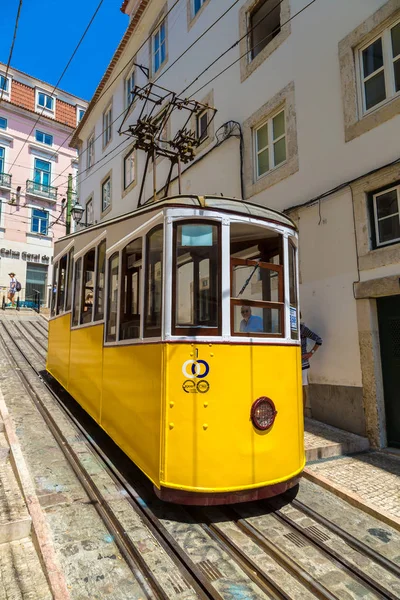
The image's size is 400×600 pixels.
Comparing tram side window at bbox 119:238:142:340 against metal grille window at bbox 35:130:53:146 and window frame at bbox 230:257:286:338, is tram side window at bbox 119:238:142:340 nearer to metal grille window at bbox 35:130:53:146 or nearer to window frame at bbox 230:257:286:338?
window frame at bbox 230:257:286:338

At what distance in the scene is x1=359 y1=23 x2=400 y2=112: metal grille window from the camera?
21.3ft

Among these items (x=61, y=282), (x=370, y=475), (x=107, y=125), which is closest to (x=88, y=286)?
(x=61, y=282)

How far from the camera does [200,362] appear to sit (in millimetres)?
3809

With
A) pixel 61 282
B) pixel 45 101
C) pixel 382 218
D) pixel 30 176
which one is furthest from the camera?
pixel 45 101

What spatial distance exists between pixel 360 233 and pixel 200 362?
13.9 feet

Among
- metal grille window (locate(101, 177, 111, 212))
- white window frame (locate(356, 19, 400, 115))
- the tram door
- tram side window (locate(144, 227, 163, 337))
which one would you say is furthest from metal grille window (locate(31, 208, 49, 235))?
tram side window (locate(144, 227, 163, 337))

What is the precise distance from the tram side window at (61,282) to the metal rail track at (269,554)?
14.5 feet

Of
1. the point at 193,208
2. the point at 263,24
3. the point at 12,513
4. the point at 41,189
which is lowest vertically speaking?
the point at 12,513

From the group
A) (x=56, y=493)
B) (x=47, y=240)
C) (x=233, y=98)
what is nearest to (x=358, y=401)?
(x=56, y=493)

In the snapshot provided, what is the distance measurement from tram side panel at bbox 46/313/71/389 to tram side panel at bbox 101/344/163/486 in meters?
2.22

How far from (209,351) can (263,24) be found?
9368 millimetres

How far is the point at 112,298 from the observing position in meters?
5.14

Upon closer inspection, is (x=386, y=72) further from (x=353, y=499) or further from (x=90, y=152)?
(x=90, y=152)

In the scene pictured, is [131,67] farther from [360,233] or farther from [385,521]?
[385,521]
